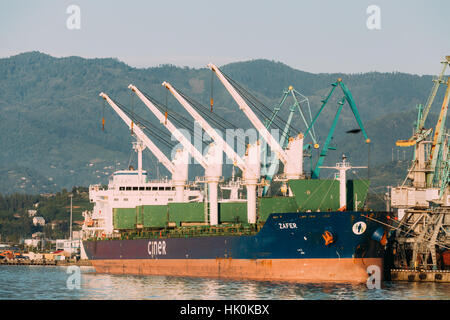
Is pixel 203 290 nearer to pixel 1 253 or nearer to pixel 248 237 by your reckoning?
pixel 248 237

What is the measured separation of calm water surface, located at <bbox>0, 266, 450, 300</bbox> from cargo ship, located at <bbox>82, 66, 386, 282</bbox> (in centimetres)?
219

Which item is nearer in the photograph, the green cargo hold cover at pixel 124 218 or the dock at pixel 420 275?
the dock at pixel 420 275

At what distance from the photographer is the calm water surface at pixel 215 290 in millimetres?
48938

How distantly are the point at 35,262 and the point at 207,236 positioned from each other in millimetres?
58339

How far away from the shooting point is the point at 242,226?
6334cm

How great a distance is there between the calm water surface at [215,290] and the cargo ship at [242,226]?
86.4 inches

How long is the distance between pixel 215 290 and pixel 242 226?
→ 11.4 meters

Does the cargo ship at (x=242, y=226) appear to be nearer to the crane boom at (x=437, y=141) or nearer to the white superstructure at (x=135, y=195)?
the white superstructure at (x=135, y=195)

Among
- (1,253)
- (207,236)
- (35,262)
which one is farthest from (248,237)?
(1,253)

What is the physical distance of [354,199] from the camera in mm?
61844

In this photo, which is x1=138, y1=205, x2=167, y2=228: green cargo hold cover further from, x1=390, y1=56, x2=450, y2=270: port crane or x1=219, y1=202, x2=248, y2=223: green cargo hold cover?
x1=390, y1=56, x2=450, y2=270: port crane

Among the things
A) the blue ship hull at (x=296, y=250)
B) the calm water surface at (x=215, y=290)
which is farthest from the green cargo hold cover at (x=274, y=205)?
the calm water surface at (x=215, y=290)

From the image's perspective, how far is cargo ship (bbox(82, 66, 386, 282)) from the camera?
185 feet

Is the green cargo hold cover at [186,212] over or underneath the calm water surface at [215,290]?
over
